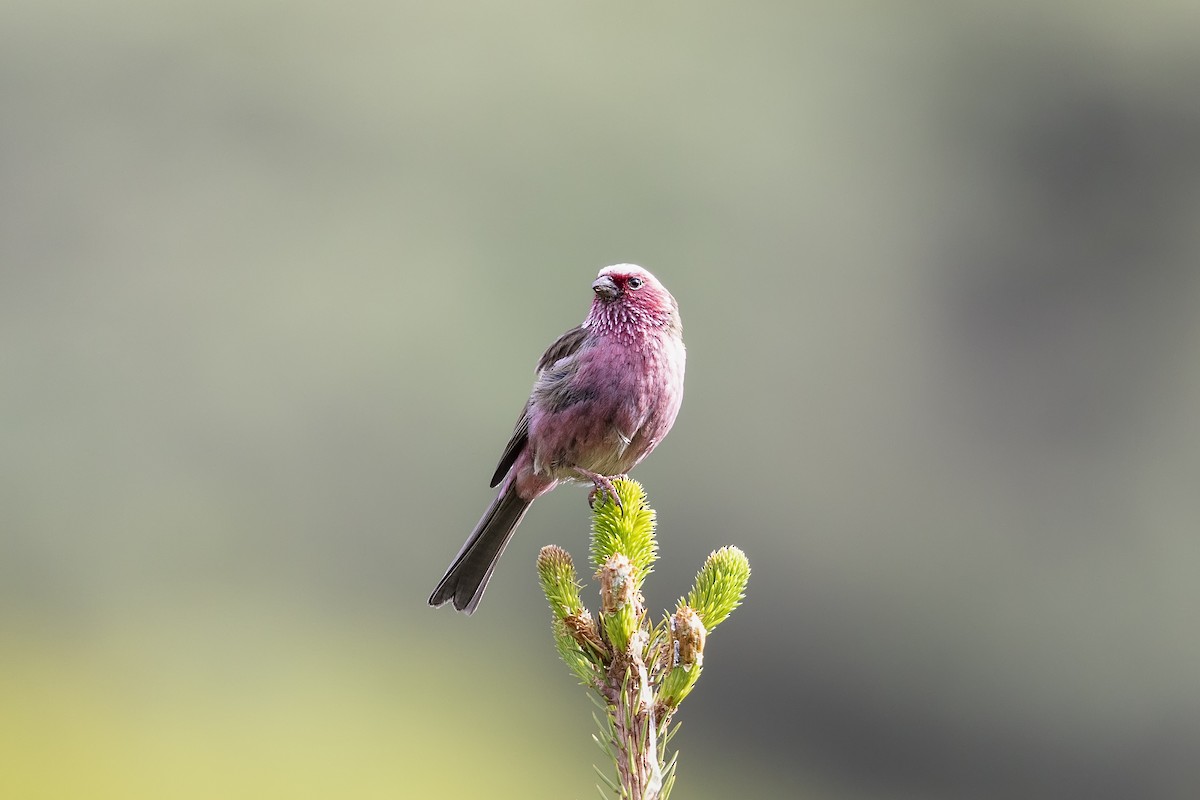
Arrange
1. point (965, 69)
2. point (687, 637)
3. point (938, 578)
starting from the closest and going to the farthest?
point (687, 637), point (938, 578), point (965, 69)

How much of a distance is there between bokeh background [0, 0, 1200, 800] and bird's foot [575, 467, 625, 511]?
19.1 metres

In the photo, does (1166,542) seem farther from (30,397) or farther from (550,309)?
(30,397)

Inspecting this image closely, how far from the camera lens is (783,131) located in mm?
52344

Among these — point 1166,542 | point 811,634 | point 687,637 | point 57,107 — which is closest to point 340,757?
point 811,634

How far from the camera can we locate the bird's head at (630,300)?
705cm

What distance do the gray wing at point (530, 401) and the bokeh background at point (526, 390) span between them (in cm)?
1834

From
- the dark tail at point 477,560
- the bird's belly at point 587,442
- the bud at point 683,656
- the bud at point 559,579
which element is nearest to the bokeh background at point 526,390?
the dark tail at point 477,560

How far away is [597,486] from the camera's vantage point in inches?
240

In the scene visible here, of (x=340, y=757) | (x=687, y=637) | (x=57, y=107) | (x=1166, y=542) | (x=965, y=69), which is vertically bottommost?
(x=687, y=637)

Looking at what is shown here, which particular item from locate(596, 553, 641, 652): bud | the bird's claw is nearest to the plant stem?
locate(596, 553, 641, 652): bud

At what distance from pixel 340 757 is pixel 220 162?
1183 inches

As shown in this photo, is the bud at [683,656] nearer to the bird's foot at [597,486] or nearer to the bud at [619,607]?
the bud at [619,607]

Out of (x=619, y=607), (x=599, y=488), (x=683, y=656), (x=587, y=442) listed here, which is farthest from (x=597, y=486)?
(x=683, y=656)

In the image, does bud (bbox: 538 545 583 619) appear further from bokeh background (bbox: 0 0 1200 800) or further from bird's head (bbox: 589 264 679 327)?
bokeh background (bbox: 0 0 1200 800)
